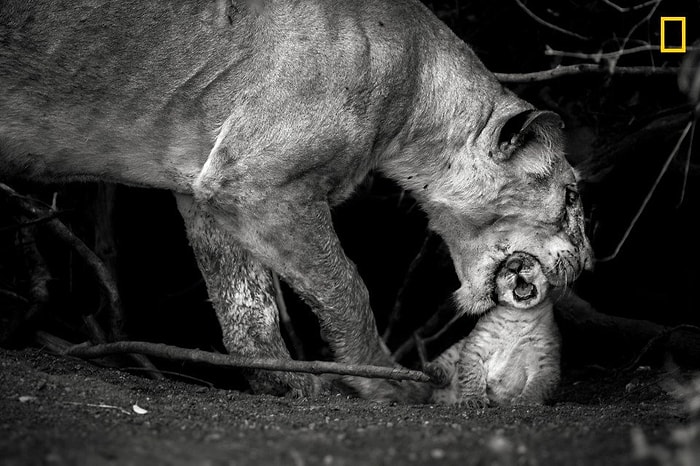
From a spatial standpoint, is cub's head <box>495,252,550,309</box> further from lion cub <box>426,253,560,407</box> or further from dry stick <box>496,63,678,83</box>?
dry stick <box>496,63,678,83</box>

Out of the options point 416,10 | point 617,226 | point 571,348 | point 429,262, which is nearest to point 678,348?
point 571,348

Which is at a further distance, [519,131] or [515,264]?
[515,264]

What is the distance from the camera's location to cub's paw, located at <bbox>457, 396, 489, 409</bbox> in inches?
163

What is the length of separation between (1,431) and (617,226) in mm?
5092

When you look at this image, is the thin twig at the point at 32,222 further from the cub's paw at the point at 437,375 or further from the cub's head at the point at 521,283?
the cub's head at the point at 521,283

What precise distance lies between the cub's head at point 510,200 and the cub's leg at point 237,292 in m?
1.00

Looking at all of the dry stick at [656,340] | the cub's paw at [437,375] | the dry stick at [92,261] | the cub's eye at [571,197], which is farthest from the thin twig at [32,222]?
the dry stick at [656,340]

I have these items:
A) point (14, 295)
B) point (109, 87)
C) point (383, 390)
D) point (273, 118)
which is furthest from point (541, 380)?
point (14, 295)

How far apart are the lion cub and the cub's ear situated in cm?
56

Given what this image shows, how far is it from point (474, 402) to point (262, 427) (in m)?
1.54

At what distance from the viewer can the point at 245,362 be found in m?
3.98

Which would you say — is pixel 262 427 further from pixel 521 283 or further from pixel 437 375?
pixel 521 283

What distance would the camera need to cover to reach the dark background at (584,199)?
593 cm

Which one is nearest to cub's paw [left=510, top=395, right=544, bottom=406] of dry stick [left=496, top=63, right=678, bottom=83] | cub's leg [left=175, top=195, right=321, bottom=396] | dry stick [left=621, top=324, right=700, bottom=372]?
dry stick [left=621, top=324, right=700, bottom=372]
